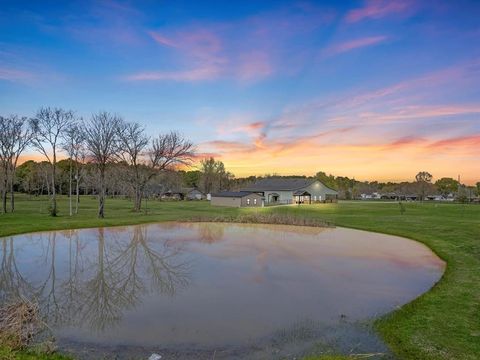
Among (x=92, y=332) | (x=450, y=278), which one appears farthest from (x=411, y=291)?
(x=92, y=332)

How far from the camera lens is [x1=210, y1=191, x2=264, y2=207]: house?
6385 centimetres

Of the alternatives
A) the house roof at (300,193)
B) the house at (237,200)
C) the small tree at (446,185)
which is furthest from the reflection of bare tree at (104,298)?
the small tree at (446,185)

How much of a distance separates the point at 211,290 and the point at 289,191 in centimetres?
6478

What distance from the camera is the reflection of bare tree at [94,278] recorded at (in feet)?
35.0

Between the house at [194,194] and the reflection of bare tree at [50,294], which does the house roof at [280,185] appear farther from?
the reflection of bare tree at [50,294]

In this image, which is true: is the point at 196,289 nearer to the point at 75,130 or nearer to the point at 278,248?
the point at 278,248

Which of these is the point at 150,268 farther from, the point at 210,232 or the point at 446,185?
the point at 446,185

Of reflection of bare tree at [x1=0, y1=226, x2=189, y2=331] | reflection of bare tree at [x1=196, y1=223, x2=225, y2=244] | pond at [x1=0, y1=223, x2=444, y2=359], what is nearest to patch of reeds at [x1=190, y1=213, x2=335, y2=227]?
reflection of bare tree at [x1=196, y1=223, x2=225, y2=244]

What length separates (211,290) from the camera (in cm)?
1285

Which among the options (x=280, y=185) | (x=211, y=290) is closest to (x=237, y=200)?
(x=280, y=185)

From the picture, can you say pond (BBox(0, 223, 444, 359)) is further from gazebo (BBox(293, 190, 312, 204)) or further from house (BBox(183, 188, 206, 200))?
house (BBox(183, 188, 206, 200))

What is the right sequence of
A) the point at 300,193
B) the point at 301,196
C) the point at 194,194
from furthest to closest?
the point at 194,194
the point at 301,196
the point at 300,193

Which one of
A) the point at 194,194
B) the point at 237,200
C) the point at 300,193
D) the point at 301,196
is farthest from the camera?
the point at 194,194

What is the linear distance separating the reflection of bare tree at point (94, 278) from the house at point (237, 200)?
41212 mm
